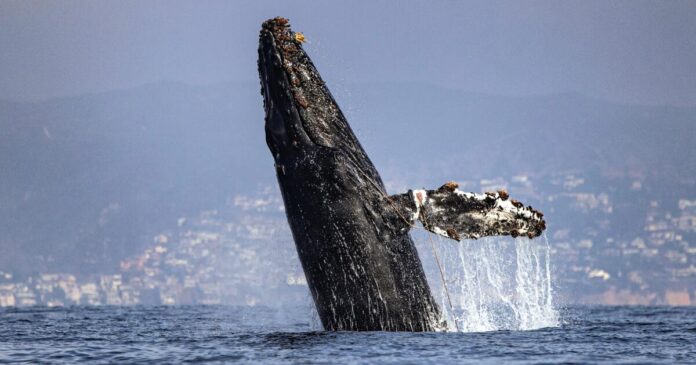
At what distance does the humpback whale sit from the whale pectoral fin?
0.5 inches

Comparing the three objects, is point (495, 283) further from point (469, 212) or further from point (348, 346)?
point (348, 346)

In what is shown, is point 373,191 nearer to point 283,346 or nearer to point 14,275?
point 283,346

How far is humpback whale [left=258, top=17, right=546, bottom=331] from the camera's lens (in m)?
13.2

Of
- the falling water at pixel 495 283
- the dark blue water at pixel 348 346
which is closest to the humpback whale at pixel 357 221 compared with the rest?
the falling water at pixel 495 283

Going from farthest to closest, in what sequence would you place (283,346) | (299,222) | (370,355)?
(299,222), (283,346), (370,355)

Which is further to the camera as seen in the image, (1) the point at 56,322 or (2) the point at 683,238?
(2) the point at 683,238

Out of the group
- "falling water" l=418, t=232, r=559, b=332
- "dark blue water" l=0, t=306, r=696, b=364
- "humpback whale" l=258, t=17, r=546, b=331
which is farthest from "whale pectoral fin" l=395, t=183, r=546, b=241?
"dark blue water" l=0, t=306, r=696, b=364

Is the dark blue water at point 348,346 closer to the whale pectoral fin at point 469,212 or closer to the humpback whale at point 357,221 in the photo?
the humpback whale at point 357,221

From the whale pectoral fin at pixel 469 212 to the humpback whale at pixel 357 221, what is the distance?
0.01 m

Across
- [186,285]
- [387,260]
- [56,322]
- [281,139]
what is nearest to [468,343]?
[387,260]

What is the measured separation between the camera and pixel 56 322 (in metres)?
19.2

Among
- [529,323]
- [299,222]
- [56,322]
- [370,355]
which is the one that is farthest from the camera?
[56,322]

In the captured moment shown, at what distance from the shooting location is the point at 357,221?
1334 cm

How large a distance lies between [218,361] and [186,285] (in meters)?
152
